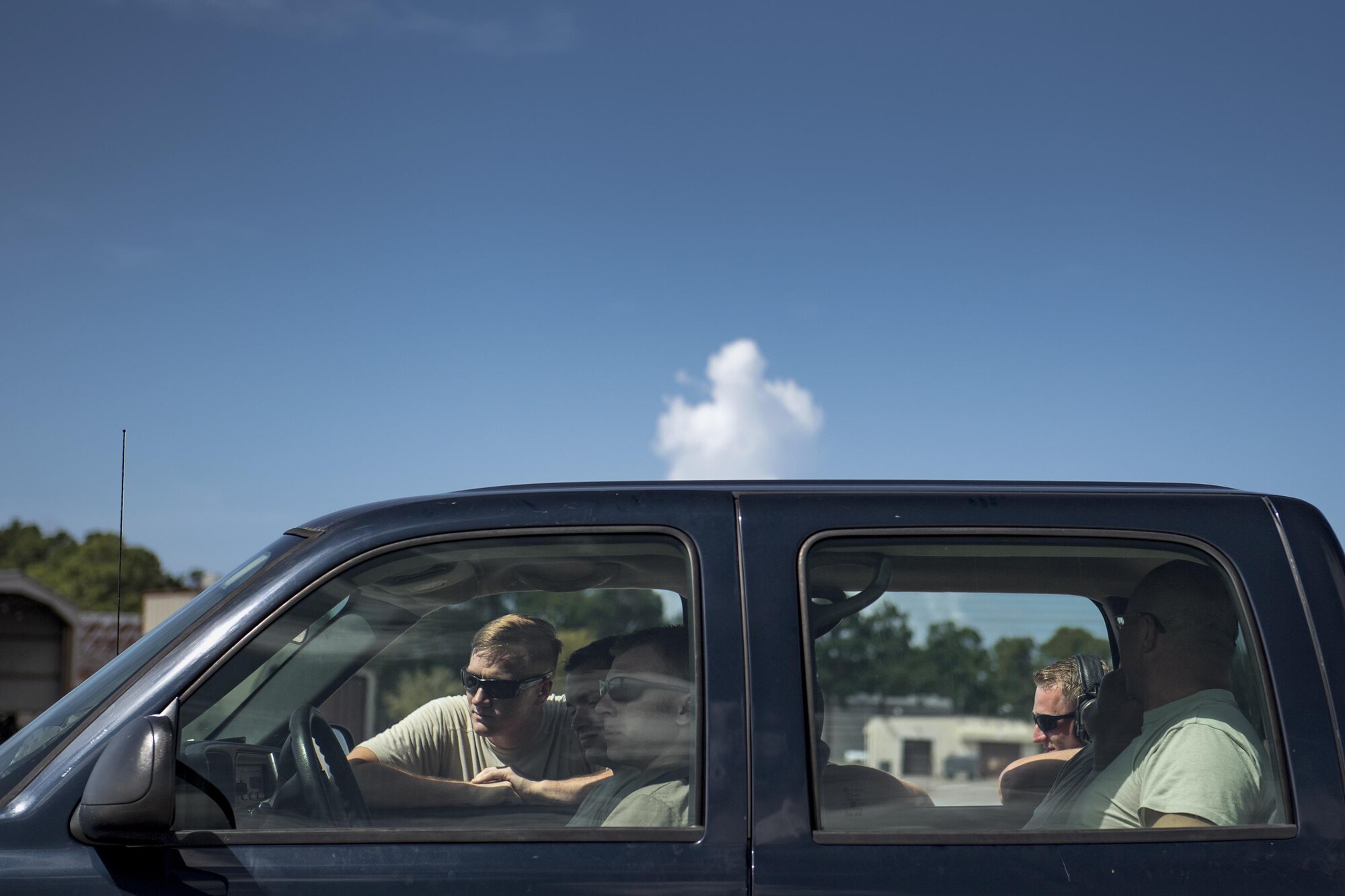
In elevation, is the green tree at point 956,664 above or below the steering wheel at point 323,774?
above

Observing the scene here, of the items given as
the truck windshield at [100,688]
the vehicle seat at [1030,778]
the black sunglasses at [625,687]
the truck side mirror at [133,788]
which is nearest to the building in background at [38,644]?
the truck windshield at [100,688]

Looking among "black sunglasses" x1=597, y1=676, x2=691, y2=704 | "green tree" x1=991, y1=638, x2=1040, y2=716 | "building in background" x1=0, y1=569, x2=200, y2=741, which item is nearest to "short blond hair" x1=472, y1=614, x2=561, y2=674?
"black sunglasses" x1=597, y1=676, x2=691, y2=704

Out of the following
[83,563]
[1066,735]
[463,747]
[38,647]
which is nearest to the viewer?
[463,747]

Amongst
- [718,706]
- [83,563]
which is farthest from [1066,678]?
[83,563]

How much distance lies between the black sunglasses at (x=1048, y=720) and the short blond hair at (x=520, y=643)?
1013mm

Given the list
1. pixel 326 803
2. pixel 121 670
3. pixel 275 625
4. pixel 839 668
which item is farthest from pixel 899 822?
pixel 121 670

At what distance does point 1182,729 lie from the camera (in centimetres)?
211

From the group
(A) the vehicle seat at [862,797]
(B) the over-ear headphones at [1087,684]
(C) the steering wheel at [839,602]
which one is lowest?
(A) the vehicle seat at [862,797]

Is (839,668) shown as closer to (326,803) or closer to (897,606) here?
(897,606)

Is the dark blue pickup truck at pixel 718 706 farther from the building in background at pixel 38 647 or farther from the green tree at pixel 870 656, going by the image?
the building in background at pixel 38 647

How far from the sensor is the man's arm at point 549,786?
2.03 metres

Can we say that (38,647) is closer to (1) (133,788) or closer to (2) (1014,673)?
(1) (133,788)

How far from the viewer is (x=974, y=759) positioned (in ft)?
7.62

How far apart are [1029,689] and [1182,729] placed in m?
0.31
